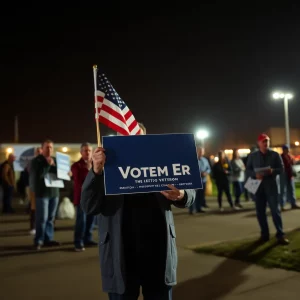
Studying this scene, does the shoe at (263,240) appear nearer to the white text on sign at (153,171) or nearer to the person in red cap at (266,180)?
the person in red cap at (266,180)

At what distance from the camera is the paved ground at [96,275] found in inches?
191

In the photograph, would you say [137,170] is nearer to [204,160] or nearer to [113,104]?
[113,104]

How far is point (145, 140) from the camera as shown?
313cm

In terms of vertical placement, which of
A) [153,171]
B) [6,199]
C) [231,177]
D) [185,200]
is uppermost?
[153,171]

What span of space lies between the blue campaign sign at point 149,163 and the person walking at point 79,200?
4.10m

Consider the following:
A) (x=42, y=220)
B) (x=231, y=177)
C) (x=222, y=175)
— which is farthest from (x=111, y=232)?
(x=231, y=177)

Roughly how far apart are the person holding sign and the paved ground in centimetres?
189

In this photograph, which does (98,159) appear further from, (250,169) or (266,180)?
(250,169)

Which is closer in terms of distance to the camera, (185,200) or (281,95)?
(185,200)

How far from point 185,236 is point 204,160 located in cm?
472

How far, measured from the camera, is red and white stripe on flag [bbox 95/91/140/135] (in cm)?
341

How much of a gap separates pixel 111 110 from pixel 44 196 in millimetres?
4562

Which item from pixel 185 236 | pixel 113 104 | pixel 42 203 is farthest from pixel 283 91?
pixel 113 104

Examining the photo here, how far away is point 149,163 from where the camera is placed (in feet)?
10.2
